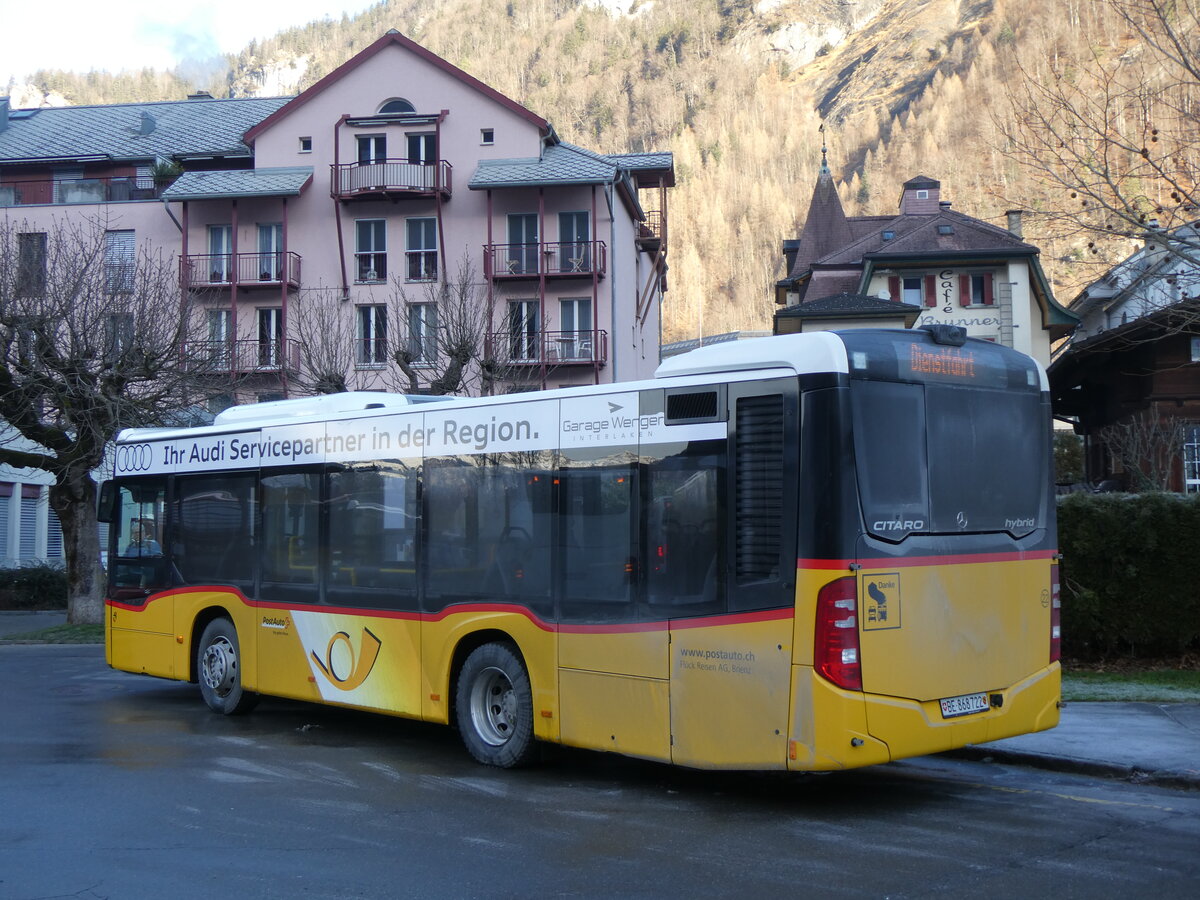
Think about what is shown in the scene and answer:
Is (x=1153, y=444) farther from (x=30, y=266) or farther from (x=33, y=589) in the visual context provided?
(x=33, y=589)

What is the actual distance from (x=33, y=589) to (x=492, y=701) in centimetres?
2715

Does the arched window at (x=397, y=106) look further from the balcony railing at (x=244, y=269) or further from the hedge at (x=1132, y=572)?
the hedge at (x=1132, y=572)

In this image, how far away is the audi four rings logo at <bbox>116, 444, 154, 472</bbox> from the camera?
1415 cm

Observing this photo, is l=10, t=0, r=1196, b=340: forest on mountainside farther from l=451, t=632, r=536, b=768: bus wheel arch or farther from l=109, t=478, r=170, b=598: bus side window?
l=451, t=632, r=536, b=768: bus wheel arch

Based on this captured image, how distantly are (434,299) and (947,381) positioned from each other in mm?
25251

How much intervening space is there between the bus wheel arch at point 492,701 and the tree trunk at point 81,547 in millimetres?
16221

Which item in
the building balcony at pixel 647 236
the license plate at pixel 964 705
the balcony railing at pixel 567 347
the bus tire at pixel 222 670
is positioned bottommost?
the bus tire at pixel 222 670

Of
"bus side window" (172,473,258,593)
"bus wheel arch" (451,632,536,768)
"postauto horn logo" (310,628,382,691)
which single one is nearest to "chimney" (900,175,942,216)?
"bus side window" (172,473,258,593)

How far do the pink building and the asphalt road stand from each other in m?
27.7

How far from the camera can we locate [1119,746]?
9.90 meters

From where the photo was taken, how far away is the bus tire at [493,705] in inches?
380

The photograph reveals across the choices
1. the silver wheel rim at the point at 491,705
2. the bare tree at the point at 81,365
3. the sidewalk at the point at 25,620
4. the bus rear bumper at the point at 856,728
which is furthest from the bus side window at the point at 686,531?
the sidewalk at the point at 25,620

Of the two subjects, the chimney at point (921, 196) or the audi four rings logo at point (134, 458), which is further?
the chimney at point (921, 196)

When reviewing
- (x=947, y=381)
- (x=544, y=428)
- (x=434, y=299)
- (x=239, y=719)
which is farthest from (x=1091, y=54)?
(x=434, y=299)
